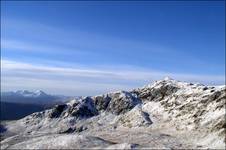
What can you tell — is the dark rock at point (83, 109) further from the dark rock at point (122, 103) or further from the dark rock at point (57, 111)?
the dark rock at point (122, 103)

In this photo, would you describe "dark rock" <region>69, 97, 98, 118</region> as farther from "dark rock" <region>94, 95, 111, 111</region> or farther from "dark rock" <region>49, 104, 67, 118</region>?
"dark rock" <region>49, 104, 67, 118</region>

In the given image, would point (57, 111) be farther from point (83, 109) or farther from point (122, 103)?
point (122, 103)

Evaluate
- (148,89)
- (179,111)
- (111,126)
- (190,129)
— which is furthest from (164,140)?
(148,89)

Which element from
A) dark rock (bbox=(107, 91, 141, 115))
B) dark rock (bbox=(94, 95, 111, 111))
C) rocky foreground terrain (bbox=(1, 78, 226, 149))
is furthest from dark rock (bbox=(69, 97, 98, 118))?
dark rock (bbox=(107, 91, 141, 115))

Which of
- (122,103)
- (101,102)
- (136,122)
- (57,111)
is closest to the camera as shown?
(136,122)

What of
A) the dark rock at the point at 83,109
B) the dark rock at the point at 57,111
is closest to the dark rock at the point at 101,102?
the dark rock at the point at 83,109

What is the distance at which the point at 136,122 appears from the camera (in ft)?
325

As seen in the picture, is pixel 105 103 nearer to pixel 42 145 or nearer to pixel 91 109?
pixel 91 109

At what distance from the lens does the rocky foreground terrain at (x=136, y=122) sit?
239 feet

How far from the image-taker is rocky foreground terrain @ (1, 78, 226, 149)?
72856 mm

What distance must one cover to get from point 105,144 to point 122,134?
49.3ft

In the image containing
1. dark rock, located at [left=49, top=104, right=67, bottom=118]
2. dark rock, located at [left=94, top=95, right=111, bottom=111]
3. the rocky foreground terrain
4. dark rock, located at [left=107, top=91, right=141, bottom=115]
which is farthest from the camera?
dark rock, located at [left=49, top=104, right=67, bottom=118]

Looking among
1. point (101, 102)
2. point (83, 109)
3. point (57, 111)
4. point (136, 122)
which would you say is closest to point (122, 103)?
point (101, 102)

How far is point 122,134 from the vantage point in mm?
85500
